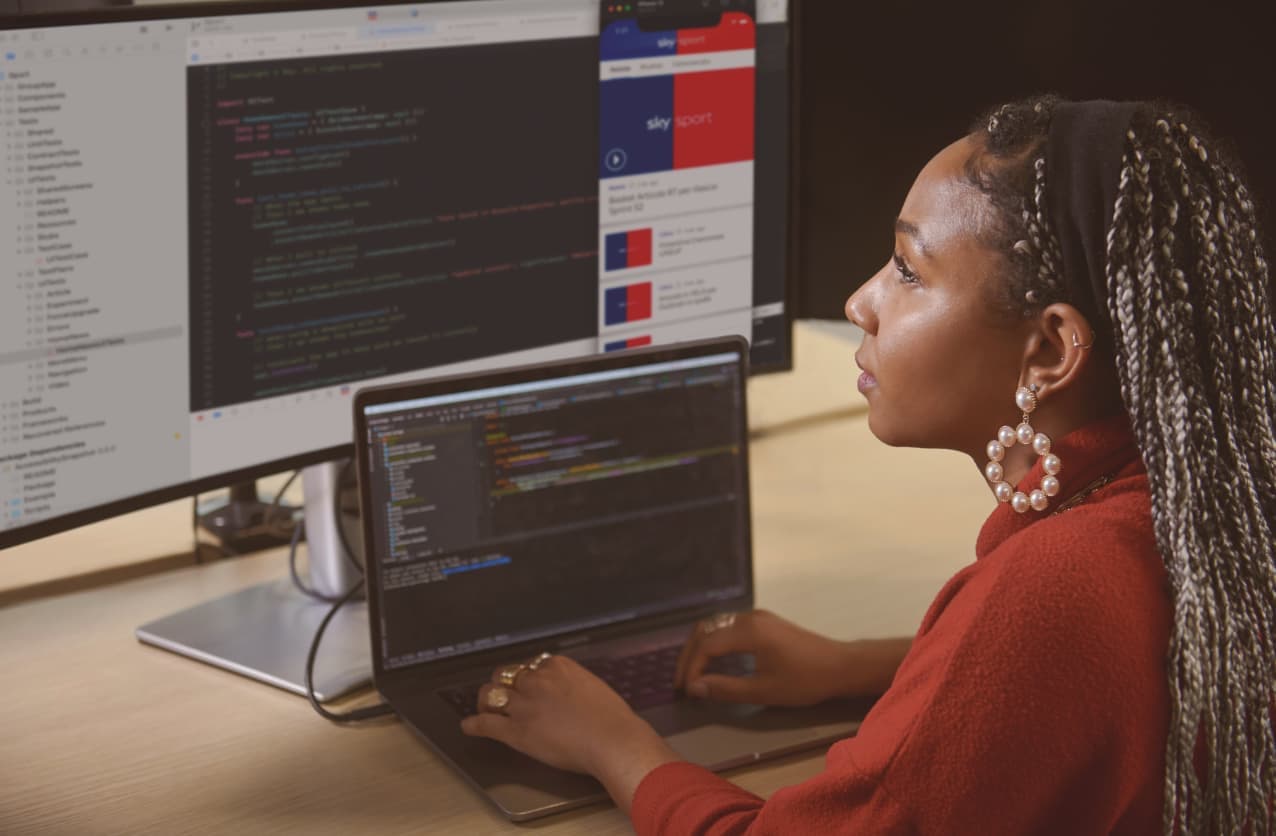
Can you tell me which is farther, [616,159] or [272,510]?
[272,510]

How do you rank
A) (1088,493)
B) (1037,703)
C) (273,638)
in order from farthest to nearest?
1. (273,638)
2. (1088,493)
3. (1037,703)

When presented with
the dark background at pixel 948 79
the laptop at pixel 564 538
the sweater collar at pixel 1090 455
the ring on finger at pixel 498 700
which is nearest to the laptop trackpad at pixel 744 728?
the laptop at pixel 564 538

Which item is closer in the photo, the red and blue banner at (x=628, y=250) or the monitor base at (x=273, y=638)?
the monitor base at (x=273, y=638)

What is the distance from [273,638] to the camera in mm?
1304

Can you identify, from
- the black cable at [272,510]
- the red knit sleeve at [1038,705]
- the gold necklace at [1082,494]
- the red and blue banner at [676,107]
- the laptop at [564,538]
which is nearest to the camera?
the red knit sleeve at [1038,705]

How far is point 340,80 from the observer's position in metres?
1.22

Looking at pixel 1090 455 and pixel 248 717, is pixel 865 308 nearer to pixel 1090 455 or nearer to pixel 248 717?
pixel 1090 455

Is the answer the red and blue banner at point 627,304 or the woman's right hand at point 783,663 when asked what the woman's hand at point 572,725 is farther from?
the red and blue banner at point 627,304

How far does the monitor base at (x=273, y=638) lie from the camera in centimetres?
124

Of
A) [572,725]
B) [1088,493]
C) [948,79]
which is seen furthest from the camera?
[948,79]

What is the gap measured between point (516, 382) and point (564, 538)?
13 cm

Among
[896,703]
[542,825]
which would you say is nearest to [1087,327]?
[896,703]

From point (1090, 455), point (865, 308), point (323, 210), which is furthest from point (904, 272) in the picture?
point (323, 210)

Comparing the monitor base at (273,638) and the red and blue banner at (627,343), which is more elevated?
the red and blue banner at (627,343)
